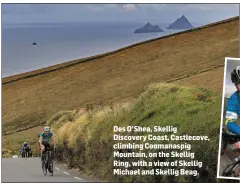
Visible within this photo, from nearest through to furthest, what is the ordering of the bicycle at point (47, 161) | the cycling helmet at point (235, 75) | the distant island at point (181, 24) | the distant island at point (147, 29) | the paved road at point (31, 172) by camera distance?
the cycling helmet at point (235, 75), the paved road at point (31, 172), the distant island at point (181, 24), the distant island at point (147, 29), the bicycle at point (47, 161)

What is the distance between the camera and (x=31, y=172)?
23703 millimetres

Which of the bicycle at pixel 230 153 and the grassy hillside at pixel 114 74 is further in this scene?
the grassy hillside at pixel 114 74

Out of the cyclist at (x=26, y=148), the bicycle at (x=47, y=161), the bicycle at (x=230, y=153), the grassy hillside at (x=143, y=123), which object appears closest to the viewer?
the bicycle at (x=230, y=153)

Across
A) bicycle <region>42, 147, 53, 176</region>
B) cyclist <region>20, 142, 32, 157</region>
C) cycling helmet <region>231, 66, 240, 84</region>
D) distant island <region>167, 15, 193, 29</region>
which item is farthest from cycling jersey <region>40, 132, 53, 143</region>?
cycling helmet <region>231, 66, 240, 84</region>

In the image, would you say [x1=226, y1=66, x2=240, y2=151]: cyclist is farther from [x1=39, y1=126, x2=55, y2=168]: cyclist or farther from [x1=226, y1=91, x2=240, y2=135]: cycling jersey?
[x1=39, y1=126, x2=55, y2=168]: cyclist

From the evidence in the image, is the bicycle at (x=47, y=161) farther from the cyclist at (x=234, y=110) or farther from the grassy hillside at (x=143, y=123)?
the cyclist at (x=234, y=110)

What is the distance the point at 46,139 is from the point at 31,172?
3.20 ft

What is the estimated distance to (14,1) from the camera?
22.1 m

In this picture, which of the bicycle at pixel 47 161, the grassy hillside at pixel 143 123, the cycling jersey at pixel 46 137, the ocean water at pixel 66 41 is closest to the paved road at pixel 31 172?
the bicycle at pixel 47 161

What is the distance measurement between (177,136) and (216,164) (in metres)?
1.18

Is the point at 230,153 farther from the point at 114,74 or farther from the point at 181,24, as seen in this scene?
the point at 114,74

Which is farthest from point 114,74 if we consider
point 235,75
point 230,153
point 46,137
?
point 230,153

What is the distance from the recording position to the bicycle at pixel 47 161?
2355cm

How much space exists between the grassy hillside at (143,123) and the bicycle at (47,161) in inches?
24.1
